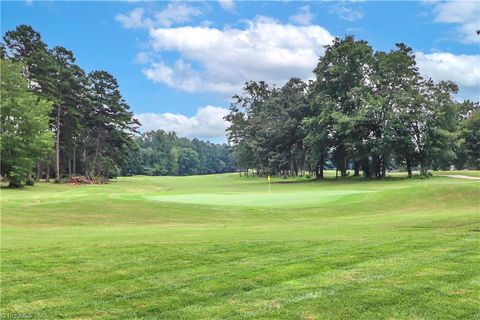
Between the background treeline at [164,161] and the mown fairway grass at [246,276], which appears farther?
the background treeline at [164,161]

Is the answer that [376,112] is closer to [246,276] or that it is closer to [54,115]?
[54,115]

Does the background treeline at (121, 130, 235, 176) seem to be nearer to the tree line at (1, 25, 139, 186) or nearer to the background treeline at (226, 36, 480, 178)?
the tree line at (1, 25, 139, 186)

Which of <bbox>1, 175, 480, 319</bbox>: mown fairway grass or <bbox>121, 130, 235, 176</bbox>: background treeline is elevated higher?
<bbox>121, 130, 235, 176</bbox>: background treeline

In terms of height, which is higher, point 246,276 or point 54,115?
point 54,115

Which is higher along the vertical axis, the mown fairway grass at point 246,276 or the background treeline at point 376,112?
the background treeline at point 376,112

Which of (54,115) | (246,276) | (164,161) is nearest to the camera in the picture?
(246,276)

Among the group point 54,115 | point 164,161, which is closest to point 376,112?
point 54,115

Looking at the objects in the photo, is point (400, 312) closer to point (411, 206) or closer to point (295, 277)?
point (295, 277)

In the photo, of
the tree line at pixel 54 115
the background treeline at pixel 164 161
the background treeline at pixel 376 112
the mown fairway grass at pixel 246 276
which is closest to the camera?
the mown fairway grass at pixel 246 276

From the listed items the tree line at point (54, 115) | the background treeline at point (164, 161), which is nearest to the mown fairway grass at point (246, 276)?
the tree line at point (54, 115)

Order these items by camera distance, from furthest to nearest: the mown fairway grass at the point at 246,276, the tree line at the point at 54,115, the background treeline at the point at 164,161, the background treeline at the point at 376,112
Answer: the background treeline at the point at 164,161 → the background treeline at the point at 376,112 → the tree line at the point at 54,115 → the mown fairway grass at the point at 246,276

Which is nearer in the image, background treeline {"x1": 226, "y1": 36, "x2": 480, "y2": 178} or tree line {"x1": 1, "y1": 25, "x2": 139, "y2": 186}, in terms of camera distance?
tree line {"x1": 1, "y1": 25, "x2": 139, "y2": 186}

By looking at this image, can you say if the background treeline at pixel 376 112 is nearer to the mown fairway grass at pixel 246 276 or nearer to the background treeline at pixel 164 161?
the mown fairway grass at pixel 246 276

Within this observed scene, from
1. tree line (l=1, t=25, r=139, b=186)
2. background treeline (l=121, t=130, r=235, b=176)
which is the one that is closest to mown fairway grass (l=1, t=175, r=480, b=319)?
tree line (l=1, t=25, r=139, b=186)
